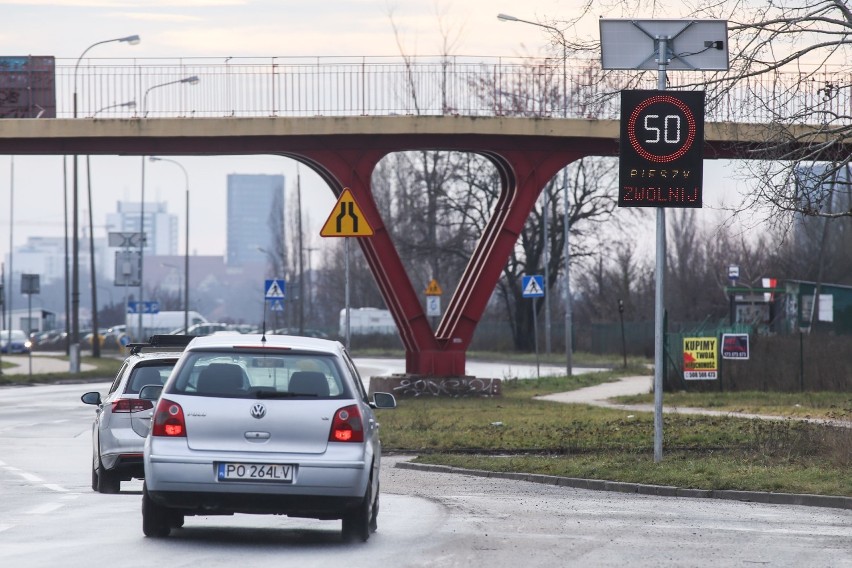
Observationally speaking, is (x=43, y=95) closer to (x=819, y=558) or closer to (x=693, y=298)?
(x=819, y=558)

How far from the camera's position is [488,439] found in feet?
76.3

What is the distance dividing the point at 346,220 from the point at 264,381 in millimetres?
11747

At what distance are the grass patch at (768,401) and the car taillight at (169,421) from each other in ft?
57.9

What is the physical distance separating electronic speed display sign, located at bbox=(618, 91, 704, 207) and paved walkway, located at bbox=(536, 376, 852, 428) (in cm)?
556

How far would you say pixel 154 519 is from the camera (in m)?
11.3

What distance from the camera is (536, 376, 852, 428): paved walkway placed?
27.5 metres

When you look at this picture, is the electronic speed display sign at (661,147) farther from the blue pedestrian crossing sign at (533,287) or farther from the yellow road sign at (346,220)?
the blue pedestrian crossing sign at (533,287)

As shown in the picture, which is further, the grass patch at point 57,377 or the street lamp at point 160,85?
the grass patch at point 57,377

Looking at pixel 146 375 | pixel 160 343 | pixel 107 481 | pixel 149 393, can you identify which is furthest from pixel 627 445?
pixel 149 393

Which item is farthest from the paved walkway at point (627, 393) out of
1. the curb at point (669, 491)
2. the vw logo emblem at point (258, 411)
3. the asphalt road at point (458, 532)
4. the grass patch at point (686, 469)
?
the vw logo emblem at point (258, 411)

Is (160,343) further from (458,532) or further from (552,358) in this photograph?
(552,358)

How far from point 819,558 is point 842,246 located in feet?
227

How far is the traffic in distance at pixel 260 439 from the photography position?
1087cm

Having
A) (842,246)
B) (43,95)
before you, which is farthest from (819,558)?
(842,246)
